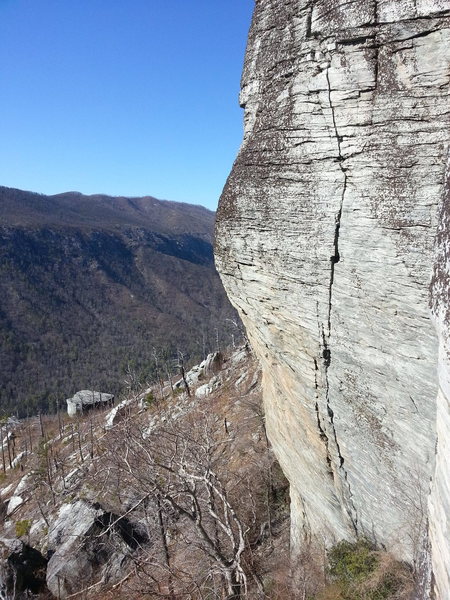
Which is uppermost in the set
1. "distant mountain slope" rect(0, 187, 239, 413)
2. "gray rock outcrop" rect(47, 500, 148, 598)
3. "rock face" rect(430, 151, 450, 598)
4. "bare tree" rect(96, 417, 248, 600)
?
"rock face" rect(430, 151, 450, 598)

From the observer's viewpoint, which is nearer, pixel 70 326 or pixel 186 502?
pixel 186 502

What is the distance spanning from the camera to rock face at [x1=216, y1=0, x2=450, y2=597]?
21.1 feet

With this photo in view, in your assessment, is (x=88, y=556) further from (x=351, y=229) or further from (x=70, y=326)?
(x=70, y=326)

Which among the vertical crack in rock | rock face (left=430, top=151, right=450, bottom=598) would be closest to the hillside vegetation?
the vertical crack in rock

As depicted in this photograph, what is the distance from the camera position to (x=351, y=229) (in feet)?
23.9

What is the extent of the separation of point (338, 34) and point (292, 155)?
2.01 metres

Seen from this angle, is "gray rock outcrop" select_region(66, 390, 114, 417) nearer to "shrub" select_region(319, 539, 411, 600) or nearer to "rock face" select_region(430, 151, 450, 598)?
"shrub" select_region(319, 539, 411, 600)

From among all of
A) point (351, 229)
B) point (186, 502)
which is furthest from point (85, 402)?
point (351, 229)

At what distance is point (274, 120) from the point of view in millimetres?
8492

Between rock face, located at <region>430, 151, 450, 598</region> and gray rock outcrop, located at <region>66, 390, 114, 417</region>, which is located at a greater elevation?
rock face, located at <region>430, 151, 450, 598</region>

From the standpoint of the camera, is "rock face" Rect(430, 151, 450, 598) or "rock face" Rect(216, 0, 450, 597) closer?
"rock face" Rect(430, 151, 450, 598)

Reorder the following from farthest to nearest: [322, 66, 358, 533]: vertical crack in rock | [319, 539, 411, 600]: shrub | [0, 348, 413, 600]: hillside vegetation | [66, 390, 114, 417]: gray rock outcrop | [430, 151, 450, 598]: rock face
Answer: [66, 390, 114, 417]: gray rock outcrop < [0, 348, 413, 600]: hillside vegetation < [319, 539, 411, 600]: shrub < [322, 66, 358, 533]: vertical crack in rock < [430, 151, 450, 598]: rock face

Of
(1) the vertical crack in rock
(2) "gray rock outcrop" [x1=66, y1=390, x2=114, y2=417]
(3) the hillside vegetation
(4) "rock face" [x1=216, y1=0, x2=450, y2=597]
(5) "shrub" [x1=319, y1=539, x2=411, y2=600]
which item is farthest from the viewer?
(2) "gray rock outcrop" [x1=66, y1=390, x2=114, y2=417]

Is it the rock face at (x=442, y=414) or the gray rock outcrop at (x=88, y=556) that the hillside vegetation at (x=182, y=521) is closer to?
the gray rock outcrop at (x=88, y=556)
